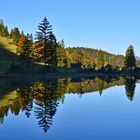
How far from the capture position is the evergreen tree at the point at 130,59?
17362 centimetres

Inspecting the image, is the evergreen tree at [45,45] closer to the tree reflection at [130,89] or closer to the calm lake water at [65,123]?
the tree reflection at [130,89]

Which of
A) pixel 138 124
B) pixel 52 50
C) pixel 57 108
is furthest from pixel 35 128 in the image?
pixel 52 50

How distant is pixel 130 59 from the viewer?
173875 mm

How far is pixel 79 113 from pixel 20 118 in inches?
219

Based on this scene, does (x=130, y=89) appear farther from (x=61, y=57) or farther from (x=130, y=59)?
(x=130, y=59)

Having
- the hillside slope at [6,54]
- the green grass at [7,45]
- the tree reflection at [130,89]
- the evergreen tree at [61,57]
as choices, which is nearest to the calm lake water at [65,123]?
the tree reflection at [130,89]

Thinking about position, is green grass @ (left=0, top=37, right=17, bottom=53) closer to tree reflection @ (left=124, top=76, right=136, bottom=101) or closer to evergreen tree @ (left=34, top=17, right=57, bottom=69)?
evergreen tree @ (left=34, top=17, right=57, bottom=69)

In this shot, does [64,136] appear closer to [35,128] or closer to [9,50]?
[35,128]

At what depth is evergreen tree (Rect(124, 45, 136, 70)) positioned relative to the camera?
570ft

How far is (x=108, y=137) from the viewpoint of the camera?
21.7 m

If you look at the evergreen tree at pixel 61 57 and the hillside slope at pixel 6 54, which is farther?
the evergreen tree at pixel 61 57

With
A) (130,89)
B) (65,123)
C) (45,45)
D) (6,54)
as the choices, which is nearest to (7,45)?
(6,54)

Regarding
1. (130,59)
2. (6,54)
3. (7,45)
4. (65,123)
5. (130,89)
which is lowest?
(65,123)

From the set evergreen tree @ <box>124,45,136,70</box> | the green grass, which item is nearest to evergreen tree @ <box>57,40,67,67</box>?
the green grass
